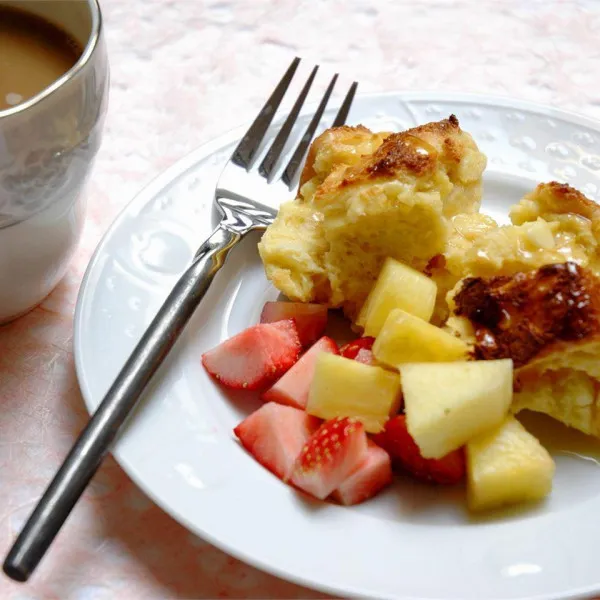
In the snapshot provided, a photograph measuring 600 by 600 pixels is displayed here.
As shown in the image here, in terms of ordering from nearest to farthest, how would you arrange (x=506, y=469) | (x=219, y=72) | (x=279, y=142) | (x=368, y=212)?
(x=506, y=469), (x=368, y=212), (x=279, y=142), (x=219, y=72)

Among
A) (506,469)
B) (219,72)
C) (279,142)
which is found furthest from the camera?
(219,72)

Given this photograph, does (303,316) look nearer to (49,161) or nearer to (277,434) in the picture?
(277,434)

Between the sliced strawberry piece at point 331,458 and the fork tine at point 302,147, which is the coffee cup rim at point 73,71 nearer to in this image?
the fork tine at point 302,147

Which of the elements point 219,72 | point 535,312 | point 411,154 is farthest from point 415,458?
point 219,72

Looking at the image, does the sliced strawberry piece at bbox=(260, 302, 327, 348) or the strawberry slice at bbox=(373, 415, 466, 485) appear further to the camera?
the sliced strawberry piece at bbox=(260, 302, 327, 348)

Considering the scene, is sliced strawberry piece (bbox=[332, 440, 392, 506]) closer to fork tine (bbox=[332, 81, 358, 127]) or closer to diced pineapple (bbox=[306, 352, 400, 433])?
diced pineapple (bbox=[306, 352, 400, 433])

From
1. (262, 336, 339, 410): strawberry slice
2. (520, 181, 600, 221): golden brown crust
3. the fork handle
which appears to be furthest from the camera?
(520, 181, 600, 221): golden brown crust

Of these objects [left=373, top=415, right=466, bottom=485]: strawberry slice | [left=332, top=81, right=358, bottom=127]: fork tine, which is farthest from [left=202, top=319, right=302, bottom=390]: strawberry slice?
[left=332, top=81, right=358, bottom=127]: fork tine
